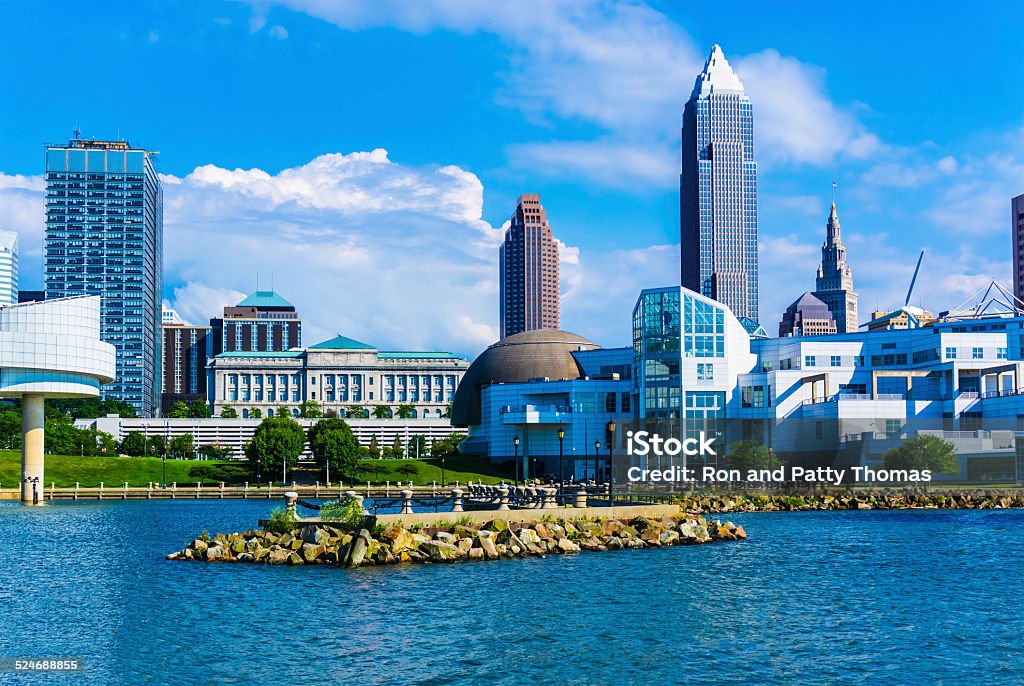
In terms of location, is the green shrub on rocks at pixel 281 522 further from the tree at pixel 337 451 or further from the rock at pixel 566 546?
the tree at pixel 337 451

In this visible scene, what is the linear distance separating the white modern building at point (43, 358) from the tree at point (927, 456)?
83.4 m

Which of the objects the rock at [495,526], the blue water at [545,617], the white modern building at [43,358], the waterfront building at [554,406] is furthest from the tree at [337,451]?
the rock at [495,526]

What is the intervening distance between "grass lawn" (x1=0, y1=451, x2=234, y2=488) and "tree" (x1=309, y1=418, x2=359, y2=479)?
761 inches

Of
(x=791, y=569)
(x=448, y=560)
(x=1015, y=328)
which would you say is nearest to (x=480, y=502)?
(x=448, y=560)

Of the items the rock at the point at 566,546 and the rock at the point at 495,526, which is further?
the rock at the point at 495,526

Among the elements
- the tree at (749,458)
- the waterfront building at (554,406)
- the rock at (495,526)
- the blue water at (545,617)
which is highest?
the waterfront building at (554,406)

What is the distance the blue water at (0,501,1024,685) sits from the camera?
3472 cm

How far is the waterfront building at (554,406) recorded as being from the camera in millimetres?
168250

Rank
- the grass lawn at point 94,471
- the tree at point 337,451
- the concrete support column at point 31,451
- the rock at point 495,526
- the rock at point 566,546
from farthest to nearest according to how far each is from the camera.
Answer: the tree at point 337,451, the grass lawn at point 94,471, the concrete support column at point 31,451, the rock at point 495,526, the rock at point 566,546

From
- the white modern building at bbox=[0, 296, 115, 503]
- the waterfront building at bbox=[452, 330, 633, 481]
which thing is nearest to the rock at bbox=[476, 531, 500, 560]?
the white modern building at bbox=[0, 296, 115, 503]

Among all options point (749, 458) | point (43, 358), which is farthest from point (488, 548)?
point (43, 358)

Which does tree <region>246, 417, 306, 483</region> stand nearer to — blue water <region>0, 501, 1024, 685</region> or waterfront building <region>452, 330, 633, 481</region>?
waterfront building <region>452, 330, 633, 481</region>

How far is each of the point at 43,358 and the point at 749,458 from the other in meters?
72.6

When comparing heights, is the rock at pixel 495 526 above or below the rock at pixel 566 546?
Answer: above
